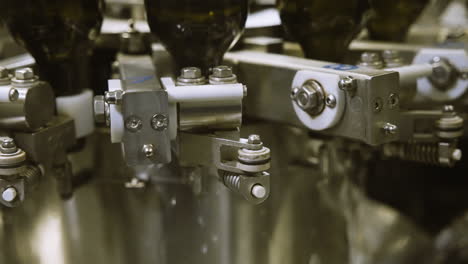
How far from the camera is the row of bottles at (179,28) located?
41cm

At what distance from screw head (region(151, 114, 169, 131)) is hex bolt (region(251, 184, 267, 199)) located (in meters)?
0.07

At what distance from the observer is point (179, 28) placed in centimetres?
41

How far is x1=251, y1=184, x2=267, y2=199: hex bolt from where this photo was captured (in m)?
0.37

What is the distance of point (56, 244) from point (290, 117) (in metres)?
0.22

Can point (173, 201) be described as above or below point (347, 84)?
below

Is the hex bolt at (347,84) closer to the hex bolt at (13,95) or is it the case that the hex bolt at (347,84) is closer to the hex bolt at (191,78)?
the hex bolt at (191,78)

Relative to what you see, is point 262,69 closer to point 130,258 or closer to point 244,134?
point 244,134

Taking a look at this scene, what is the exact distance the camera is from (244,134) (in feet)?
1.57

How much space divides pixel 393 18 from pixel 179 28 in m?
0.27

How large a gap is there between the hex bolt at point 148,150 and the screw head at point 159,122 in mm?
11

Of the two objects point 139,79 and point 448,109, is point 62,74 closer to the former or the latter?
point 139,79

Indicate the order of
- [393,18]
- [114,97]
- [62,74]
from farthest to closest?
1. [393,18]
2. [62,74]
3. [114,97]

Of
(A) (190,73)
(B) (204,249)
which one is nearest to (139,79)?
(A) (190,73)

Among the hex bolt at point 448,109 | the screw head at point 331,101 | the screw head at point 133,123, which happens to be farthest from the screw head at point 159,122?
the hex bolt at point 448,109
